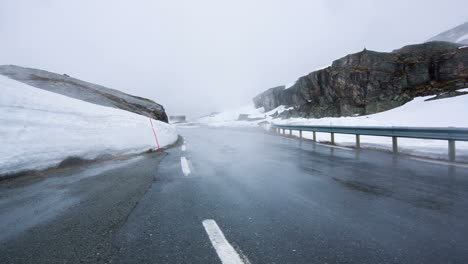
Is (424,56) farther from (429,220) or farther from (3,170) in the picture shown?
(3,170)

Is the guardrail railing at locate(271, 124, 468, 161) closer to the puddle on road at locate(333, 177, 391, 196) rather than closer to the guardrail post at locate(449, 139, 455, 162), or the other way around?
the guardrail post at locate(449, 139, 455, 162)

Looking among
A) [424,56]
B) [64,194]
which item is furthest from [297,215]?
[424,56]

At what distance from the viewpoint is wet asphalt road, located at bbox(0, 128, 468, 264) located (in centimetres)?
182

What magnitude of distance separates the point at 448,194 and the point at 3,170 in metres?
8.44

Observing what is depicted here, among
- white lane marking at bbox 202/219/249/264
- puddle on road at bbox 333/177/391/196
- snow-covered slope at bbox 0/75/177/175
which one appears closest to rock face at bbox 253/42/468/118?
puddle on road at bbox 333/177/391/196

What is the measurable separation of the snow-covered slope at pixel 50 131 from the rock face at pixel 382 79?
32.1 meters

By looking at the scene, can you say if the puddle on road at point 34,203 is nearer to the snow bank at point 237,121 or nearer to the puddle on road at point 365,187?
the puddle on road at point 365,187

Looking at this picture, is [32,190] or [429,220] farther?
[32,190]

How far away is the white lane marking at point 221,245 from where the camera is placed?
5.58ft

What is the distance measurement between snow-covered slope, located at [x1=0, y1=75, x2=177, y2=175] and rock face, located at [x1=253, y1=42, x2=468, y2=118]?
1265 inches

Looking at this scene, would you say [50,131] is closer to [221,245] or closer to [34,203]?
[34,203]

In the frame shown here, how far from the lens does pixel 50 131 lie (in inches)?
230

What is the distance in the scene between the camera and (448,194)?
323cm

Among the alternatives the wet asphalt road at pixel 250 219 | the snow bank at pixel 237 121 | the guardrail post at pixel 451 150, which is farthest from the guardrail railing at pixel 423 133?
the snow bank at pixel 237 121
